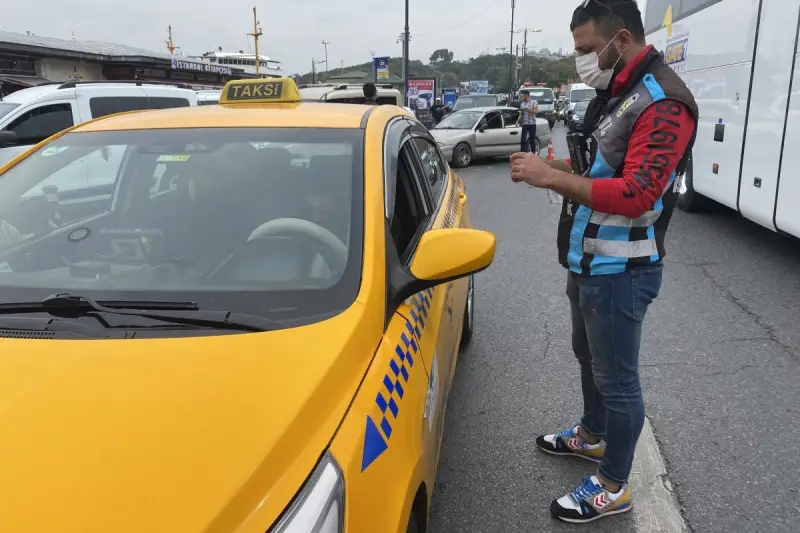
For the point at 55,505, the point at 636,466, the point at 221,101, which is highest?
the point at 221,101

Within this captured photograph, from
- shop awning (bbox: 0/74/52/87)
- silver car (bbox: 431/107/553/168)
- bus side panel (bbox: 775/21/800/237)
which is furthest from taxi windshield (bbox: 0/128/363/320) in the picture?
shop awning (bbox: 0/74/52/87)

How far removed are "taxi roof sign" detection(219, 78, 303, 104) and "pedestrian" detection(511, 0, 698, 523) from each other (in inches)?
52.0

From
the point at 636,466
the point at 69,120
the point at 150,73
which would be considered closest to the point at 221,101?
the point at 636,466

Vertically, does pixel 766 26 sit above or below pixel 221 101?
above

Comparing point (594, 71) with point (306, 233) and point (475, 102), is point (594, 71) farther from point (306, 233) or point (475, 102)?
point (475, 102)

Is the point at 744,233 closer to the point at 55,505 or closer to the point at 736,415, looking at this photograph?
the point at 736,415

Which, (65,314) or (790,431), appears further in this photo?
(790,431)

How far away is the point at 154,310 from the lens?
5.60 feet

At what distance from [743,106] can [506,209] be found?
3523 millimetres

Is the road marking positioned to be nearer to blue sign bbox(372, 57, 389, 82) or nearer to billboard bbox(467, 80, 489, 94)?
blue sign bbox(372, 57, 389, 82)

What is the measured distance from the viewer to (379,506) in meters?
1.38

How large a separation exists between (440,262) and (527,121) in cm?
1450

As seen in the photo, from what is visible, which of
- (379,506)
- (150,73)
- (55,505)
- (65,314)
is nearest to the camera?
(55,505)

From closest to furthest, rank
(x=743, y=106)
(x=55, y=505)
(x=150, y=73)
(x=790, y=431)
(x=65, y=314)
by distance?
(x=55, y=505) → (x=65, y=314) → (x=790, y=431) → (x=743, y=106) → (x=150, y=73)
